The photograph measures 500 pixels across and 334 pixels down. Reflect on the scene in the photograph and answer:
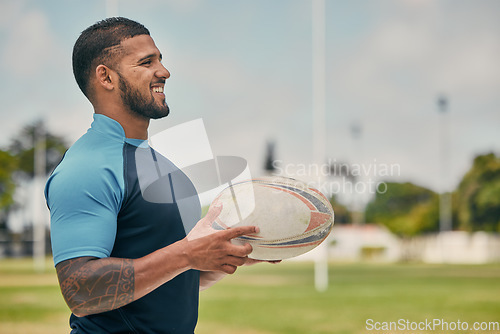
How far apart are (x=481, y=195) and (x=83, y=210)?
30995 millimetres

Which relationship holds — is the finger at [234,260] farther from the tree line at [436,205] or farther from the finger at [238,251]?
the tree line at [436,205]

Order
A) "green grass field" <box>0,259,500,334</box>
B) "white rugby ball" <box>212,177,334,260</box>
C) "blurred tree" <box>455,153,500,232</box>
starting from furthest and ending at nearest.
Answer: "blurred tree" <box>455,153,500,232</box>
"green grass field" <box>0,259,500,334</box>
"white rugby ball" <box>212,177,334,260</box>

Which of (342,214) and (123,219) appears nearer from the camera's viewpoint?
(123,219)

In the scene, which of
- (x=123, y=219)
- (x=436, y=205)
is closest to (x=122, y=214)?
(x=123, y=219)

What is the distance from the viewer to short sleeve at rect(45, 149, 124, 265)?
0.95m

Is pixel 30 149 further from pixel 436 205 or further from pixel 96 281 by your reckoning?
pixel 96 281

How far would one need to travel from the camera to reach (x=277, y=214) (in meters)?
1.15

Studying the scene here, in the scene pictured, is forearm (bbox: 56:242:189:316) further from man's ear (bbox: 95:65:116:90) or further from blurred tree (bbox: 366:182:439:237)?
blurred tree (bbox: 366:182:439:237)

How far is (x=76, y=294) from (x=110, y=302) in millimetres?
57

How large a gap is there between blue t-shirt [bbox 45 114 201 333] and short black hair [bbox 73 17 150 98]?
3.7 inches

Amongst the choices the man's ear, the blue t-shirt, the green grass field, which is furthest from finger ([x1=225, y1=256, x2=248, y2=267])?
the green grass field

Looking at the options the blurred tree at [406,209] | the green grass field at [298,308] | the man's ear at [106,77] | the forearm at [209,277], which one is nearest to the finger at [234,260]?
the forearm at [209,277]

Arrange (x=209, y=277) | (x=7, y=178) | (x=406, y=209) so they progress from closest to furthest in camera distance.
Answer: (x=209, y=277) → (x=7, y=178) → (x=406, y=209)

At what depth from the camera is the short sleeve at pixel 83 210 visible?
95cm
